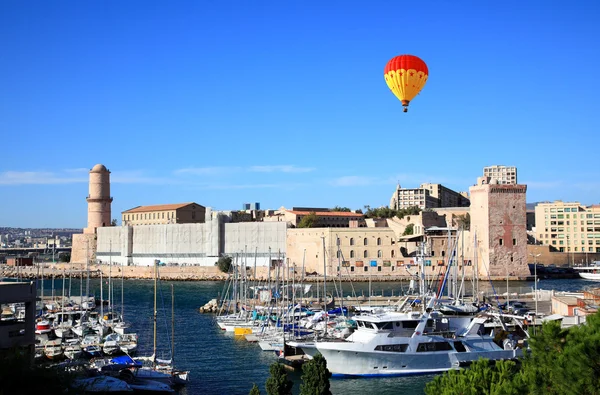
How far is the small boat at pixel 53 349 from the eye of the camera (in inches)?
657

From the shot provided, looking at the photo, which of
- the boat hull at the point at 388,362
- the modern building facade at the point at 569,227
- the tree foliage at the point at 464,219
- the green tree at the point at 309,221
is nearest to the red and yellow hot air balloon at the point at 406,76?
the boat hull at the point at 388,362

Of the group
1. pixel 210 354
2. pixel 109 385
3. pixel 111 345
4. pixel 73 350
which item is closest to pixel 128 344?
pixel 111 345

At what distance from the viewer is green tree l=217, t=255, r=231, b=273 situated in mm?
44812

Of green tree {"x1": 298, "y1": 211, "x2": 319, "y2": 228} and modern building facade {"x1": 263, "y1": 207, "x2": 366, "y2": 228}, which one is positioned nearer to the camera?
green tree {"x1": 298, "y1": 211, "x2": 319, "y2": 228}

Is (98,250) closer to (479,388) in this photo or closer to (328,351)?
(328,351)

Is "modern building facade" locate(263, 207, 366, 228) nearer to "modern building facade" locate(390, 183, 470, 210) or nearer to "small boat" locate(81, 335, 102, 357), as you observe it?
"modern building facade" locate(390, 183, 470, 210)

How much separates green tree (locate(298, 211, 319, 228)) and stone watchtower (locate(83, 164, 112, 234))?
15.1 meters

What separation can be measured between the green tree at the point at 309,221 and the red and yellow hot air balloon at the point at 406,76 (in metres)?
32.3

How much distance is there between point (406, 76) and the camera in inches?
740

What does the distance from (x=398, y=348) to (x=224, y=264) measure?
29.9 meters

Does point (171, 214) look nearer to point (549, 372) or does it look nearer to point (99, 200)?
point (99, 200)

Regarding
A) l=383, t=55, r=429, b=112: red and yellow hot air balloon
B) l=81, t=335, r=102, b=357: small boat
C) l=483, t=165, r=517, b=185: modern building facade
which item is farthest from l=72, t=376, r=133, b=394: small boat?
l=483, t=165, r=517, b=185: modern building facade

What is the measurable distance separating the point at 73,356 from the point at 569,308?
12.7 m

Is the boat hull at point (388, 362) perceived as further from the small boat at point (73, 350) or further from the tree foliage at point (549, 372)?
the tree foliage at point (549, 372)
